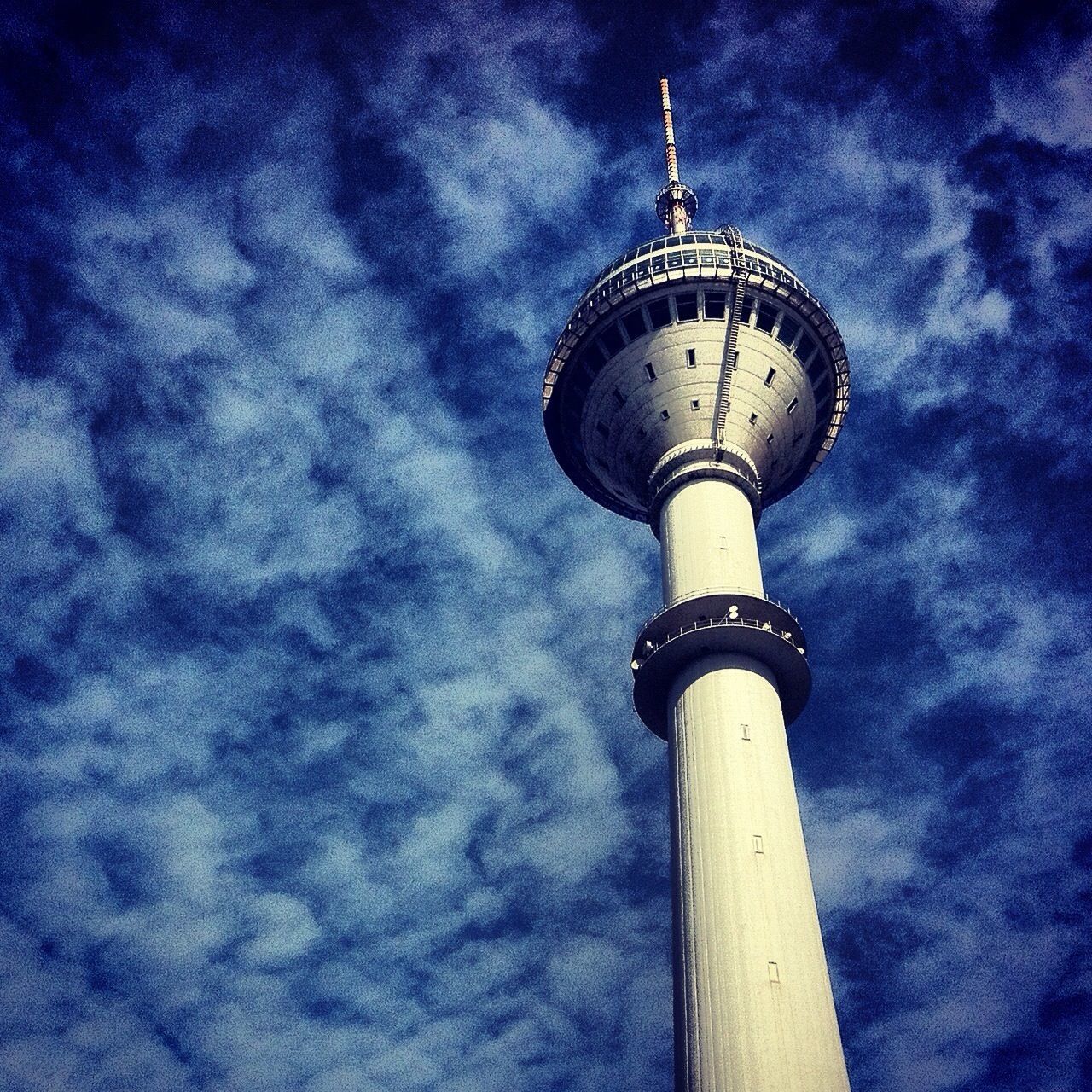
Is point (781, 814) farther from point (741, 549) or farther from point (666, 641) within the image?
point (741, 549)

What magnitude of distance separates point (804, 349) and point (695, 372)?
33.4 ft

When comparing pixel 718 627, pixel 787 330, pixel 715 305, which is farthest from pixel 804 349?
pixel 718 627

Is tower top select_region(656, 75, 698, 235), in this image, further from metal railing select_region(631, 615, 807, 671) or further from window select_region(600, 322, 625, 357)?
metal railing select_region(631, 615, 807, 671)

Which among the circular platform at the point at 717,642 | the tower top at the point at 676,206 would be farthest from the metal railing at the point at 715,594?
the tower top at the point at 676,206

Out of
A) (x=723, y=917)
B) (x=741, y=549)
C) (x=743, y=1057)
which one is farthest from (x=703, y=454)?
(x=743, y=1057)

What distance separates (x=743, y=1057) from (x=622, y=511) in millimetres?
45128

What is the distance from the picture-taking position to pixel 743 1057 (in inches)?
1634

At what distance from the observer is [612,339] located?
72.6m

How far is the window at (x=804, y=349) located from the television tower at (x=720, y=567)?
4.1 inches

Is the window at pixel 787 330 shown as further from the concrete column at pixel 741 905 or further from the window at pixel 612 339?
the concrete column at pixel 741 905

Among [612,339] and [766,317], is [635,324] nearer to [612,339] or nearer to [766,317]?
[612,339]

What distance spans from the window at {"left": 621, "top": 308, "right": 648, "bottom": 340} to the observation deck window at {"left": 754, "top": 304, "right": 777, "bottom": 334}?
821 centimetres

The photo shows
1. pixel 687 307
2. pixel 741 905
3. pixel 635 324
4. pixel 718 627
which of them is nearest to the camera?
pixel 741 905

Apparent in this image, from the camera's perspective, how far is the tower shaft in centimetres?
4206
